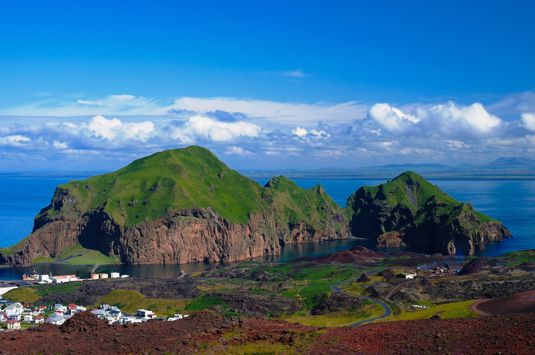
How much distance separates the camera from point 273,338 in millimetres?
65000

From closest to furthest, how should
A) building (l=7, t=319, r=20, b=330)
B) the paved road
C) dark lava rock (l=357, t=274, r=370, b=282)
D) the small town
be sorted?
1. building (l=7, t=319, r=20, b=330)
2. the paved road
3. the small town
4. dark lava rock (l=357, t=274, r=370, b=282)

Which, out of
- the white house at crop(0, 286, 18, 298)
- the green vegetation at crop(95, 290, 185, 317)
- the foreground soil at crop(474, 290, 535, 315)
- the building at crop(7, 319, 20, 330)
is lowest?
the white house at crop(0, 286, 18, 298)

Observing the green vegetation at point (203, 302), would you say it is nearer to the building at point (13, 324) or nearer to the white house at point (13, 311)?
the white house at point (13, 311)

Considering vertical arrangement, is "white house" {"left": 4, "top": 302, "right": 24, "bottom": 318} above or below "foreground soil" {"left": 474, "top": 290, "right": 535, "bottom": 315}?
below

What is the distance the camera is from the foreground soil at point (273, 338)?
5562 centimetres

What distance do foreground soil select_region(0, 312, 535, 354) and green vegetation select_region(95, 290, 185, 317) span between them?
7181cm

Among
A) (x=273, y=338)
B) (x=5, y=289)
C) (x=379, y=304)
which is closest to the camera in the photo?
(x=273, y=338)

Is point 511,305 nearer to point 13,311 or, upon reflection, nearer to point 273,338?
point 273,338

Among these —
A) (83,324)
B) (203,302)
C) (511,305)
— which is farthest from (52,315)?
(511,305)

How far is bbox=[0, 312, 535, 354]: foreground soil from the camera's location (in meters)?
55.6

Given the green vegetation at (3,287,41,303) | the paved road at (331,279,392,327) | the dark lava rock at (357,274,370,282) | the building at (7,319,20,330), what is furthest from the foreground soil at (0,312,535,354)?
the dark lava rock at (357,274,370,282)

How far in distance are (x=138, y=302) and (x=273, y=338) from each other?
94.2 metres

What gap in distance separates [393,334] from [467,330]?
23.7ft

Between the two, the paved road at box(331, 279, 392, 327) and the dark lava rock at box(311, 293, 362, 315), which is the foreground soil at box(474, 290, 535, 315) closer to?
the paved road at box(331, 279, 392, 327)
